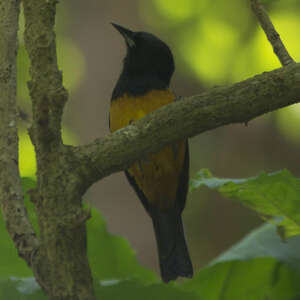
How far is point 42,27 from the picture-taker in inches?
49.6

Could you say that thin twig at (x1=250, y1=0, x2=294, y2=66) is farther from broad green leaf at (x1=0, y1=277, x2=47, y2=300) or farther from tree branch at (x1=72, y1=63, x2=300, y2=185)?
broad green leaf at (x1=0, y1=277, x2=47, y2=300)

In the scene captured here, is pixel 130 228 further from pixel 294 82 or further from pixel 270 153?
pixel 294 82

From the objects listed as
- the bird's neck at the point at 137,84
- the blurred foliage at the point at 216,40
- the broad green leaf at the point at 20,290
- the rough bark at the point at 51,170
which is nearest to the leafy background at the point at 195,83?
the blurred foliage at the point at 216,40

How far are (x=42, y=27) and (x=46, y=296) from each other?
564mm

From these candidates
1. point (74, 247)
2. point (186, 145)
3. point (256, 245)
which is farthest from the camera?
point (186, 145)

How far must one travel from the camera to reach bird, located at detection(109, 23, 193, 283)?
130 inches

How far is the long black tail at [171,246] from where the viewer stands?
2854 mm

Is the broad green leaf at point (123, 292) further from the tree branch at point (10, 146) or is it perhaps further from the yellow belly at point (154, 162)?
the yellow belly at point (154, 162)

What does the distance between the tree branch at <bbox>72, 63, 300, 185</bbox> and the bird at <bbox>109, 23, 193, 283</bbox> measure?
5.98 feet

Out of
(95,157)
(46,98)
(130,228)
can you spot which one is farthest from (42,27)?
(130,228)

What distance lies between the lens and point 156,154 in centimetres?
334

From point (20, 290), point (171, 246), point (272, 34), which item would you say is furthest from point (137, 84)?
point (20, 290)

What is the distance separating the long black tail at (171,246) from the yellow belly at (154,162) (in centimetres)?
8

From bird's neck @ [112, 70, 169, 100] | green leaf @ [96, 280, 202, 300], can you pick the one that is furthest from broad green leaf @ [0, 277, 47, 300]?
bird's neck @ [112, 70, 169, 100]
